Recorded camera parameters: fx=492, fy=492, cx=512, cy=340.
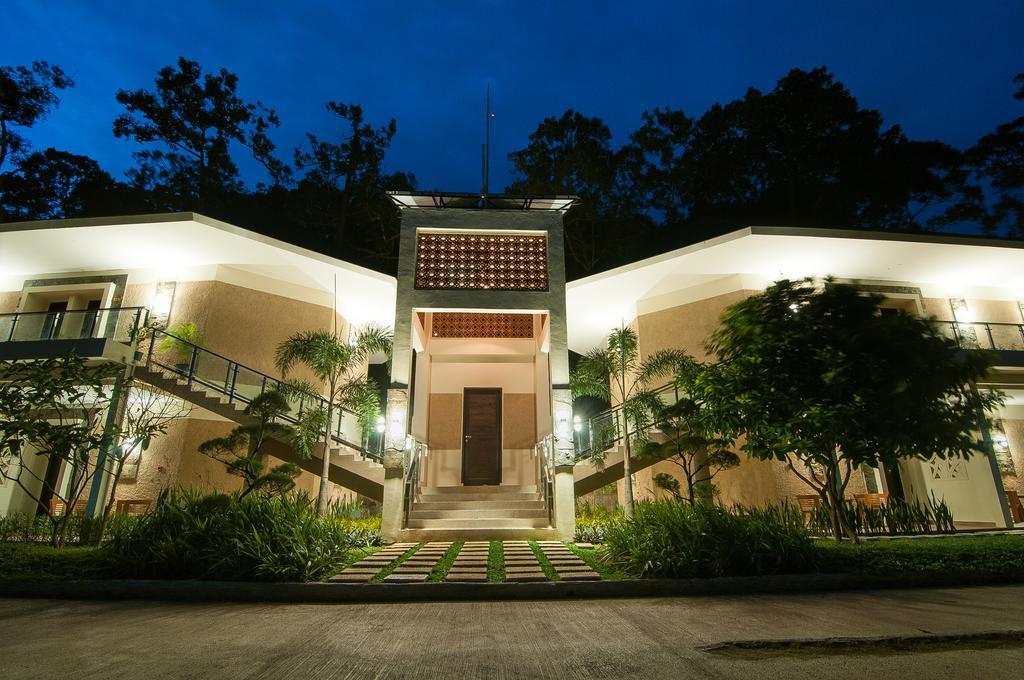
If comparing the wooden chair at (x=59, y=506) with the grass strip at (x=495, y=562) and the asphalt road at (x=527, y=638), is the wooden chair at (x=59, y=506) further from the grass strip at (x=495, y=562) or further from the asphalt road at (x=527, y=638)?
the grass strip at (x=495, y=562)

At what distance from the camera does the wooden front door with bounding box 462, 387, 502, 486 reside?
42.4ft

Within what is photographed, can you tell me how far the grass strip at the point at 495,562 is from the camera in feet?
16.9

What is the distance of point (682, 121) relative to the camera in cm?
2258

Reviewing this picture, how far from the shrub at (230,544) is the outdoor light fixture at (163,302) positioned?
22.8 feet

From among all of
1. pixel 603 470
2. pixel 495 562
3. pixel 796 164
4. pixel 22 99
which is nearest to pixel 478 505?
Result: pixel 603 470

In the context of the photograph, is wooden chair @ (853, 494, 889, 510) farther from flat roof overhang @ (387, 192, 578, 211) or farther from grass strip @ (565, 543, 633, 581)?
flat roof overhang @ (387, 192, 578, 211)

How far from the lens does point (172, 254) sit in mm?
11391

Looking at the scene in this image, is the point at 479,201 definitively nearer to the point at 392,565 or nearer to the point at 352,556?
the point at 352,556

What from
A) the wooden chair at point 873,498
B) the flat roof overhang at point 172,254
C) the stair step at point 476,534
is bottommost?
the stair step at point 476,534

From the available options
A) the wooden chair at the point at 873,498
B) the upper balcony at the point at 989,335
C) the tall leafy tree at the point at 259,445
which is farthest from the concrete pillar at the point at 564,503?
the upper balcony at the point at 989,335

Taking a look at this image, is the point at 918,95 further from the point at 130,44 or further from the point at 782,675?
the point at 130,44

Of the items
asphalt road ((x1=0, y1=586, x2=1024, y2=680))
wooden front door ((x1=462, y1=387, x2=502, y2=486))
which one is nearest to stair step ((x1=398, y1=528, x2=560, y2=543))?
asphalt road ((x1=0, y1=586, x2=1024, y2=680))

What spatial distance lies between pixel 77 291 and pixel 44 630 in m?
11.8

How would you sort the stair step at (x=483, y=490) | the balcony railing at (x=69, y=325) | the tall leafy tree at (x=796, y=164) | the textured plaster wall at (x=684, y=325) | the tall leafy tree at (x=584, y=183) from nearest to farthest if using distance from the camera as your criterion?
the balcony railing at (x=69, y=325) → the stair step at (x=483, y=490) → the textured plaster wall at (x=684, y=325) → the tall leafy tree at (x=796, y=164) → the tall leafy tree at (x=584, y=183)
